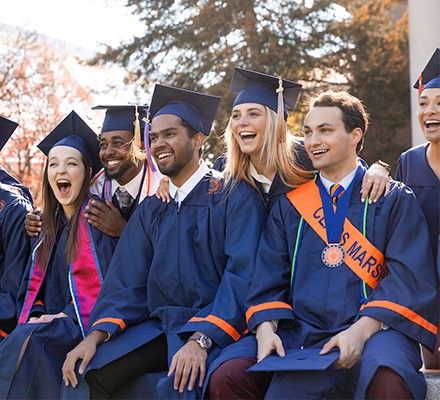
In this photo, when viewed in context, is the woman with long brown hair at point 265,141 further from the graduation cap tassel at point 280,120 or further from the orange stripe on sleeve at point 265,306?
the orange stripe on sleeve at point 265,306

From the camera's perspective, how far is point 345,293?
14.3 feet

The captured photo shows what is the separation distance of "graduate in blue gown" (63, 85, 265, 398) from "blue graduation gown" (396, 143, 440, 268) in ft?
2.80

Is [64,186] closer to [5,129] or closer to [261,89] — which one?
[5,129]

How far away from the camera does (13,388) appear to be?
4887mm

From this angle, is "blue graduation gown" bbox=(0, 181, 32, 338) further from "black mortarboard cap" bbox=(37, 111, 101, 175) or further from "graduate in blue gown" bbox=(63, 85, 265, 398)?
"graduate in blue gown" bbox=(63, 85, 265, 398)

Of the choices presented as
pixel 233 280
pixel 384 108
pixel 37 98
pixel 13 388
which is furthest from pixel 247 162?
pixel 37 98

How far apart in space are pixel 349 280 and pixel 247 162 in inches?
42.1

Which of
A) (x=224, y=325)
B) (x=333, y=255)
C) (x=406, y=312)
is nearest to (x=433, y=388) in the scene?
(x=406, y=312)

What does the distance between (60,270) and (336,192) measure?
1.89m

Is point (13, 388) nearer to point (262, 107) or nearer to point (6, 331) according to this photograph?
point (6, 331)

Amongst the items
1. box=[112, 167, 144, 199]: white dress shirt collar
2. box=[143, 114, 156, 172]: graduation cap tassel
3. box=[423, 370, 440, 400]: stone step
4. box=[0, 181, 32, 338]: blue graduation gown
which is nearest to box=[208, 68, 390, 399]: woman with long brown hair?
box=[143, 114, 156, 172]: graduation cap tassel

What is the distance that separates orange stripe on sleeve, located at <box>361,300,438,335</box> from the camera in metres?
4.21

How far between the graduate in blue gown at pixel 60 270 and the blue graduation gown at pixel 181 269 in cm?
30

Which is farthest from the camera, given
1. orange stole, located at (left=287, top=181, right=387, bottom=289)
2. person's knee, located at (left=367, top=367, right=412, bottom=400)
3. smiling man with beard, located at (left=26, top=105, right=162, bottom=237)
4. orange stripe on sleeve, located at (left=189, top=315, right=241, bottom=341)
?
smiling man with beard, located at (left=26, top=105, right=162, bottom=237)
